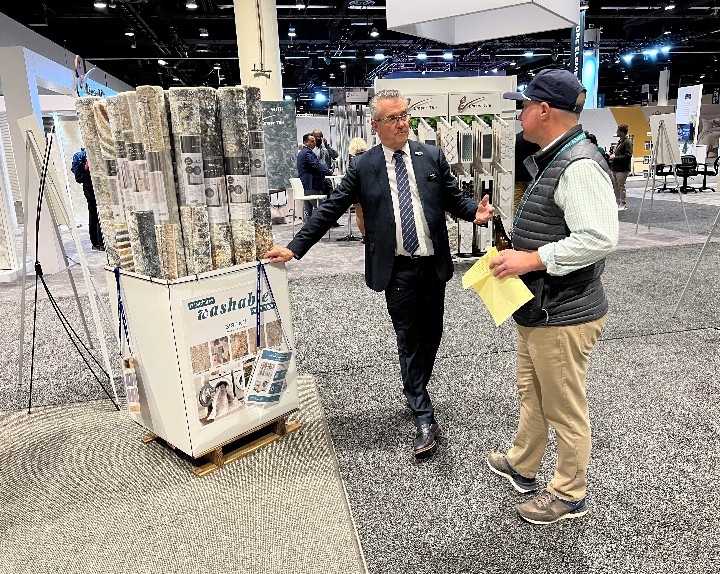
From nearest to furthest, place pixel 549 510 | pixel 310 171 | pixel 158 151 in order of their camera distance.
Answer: pixel 549 510
pixel 158 151
pixel 310 171

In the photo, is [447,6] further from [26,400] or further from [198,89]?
[26,400]

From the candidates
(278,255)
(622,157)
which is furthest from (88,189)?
(622,157)

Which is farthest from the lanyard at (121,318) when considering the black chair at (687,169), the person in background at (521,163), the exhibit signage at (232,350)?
the black chair at (687,169)

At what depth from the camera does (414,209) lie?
8.30 feet

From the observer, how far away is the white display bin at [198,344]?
7.88ft

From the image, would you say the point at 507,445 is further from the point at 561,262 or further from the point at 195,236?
the point at 195,236

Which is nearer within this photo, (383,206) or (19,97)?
(383,206)

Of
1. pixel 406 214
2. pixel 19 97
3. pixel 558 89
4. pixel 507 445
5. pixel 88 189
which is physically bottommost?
pixel 507 445

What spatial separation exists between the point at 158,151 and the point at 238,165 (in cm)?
34

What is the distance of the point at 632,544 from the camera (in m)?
2.02

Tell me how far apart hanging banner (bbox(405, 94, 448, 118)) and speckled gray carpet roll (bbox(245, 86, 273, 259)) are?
4.09m

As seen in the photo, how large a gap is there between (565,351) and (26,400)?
→ 3.25 meters

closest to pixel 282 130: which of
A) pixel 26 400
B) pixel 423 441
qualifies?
pixel 26 400

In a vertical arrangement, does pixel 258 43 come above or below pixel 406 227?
above
